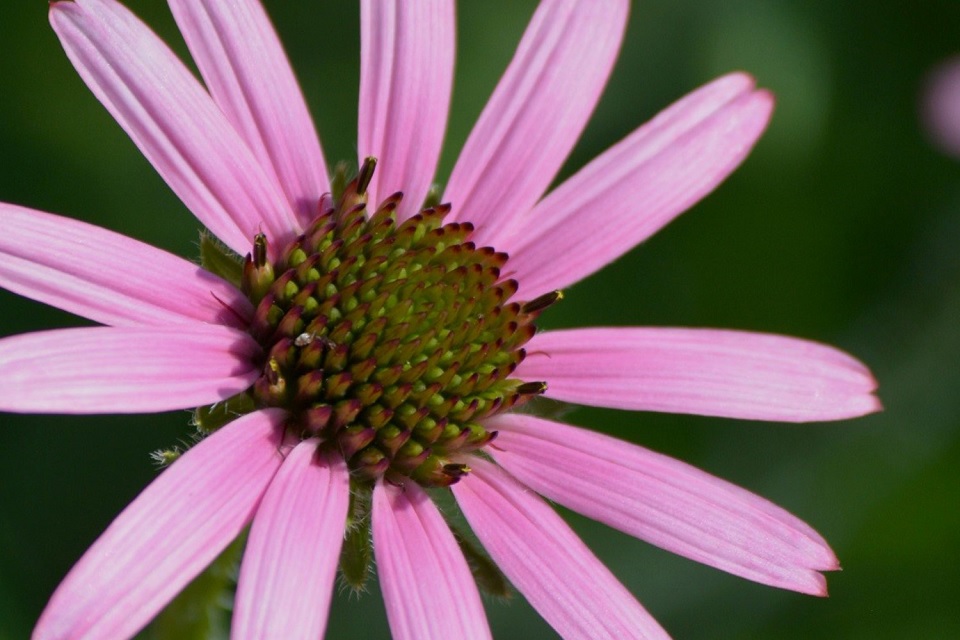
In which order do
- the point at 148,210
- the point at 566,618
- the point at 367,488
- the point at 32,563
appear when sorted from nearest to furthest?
the point at 566,618 < the point at 367,488 < the point at 32,563 < the point at 148,210

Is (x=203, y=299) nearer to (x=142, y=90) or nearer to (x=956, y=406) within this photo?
(x=142, y=90)

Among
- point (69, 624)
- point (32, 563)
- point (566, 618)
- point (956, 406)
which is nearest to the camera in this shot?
point (69, 624)

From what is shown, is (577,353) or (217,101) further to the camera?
(577,353)

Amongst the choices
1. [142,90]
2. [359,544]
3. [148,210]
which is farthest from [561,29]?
[148,210]

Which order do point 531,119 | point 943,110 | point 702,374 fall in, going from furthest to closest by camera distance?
point 943,110 → point 531,119 → point 702,374

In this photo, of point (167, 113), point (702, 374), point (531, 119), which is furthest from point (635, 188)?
point (167, 113)

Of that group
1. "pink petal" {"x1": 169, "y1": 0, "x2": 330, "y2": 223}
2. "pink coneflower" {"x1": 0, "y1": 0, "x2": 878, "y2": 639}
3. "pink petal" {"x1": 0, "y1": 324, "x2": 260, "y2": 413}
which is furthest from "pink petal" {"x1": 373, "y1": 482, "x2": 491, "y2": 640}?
"pink petal" {"x1": 169, "y1": 0, "x2": 330, "y2": 223}

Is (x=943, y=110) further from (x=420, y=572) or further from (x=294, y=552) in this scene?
(x=294, y=552)

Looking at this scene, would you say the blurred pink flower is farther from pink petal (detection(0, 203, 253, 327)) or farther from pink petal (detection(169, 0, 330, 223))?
pink petal (detection(0, 203, 253, 327))

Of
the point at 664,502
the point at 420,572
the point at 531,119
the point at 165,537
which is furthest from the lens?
the point at 531,119
